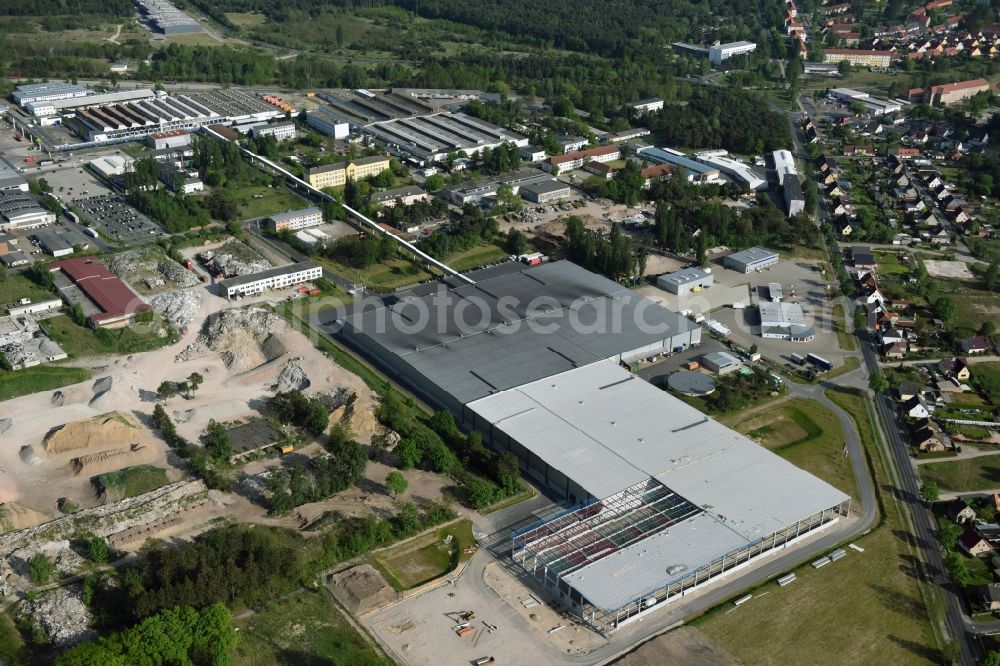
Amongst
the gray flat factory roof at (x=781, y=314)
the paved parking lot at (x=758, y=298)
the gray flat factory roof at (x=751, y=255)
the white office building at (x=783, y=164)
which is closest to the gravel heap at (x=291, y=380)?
the paved parking lot at (x=758, y=298)

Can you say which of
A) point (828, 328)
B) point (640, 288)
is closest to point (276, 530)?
point (640, 288)

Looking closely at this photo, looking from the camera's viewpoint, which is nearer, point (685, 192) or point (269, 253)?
point (269, 253)

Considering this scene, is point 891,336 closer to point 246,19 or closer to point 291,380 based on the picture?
point 291,380

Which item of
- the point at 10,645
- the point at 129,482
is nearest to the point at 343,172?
the point at 129,482

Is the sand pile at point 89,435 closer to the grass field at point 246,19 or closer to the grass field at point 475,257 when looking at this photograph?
the grass field at point 475,257

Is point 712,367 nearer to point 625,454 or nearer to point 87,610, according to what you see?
point 625,454

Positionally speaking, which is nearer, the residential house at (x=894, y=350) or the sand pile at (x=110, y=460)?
the sand pile at (x=110, y=460)
